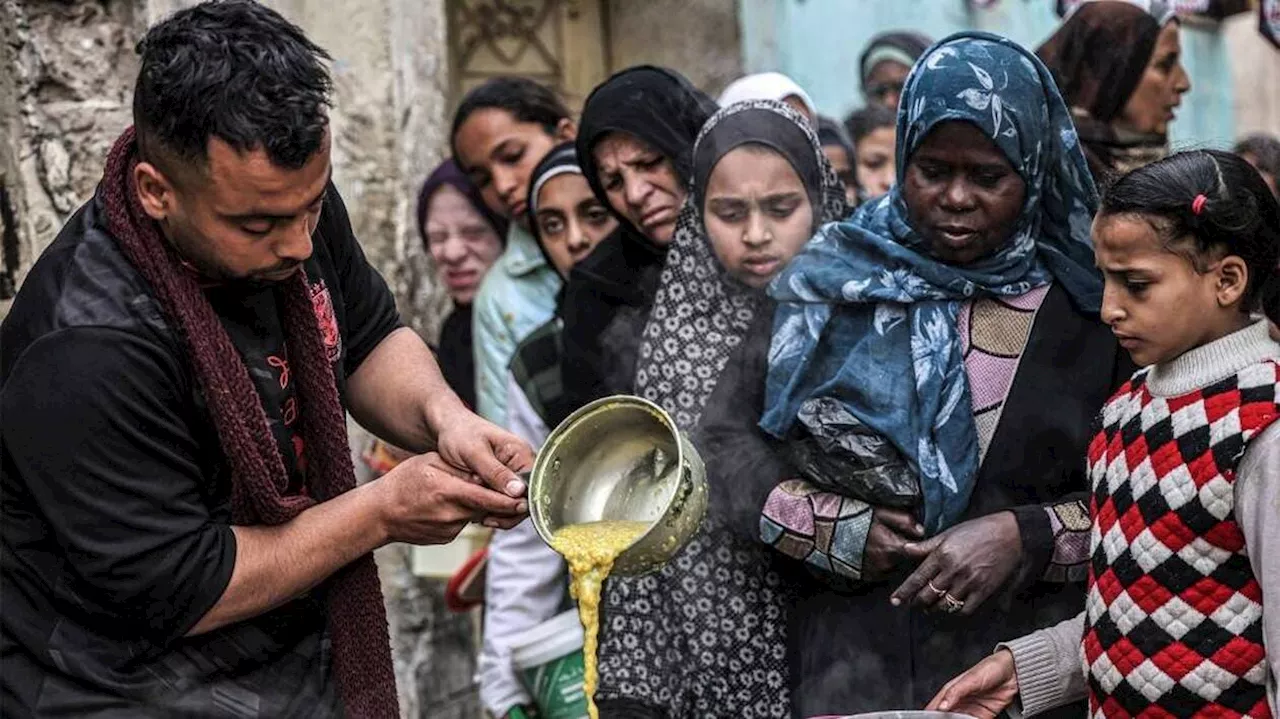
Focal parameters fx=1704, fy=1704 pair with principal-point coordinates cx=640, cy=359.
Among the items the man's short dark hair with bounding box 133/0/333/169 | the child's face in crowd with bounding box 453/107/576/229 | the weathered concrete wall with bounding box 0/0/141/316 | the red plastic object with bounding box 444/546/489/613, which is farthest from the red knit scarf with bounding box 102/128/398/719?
the child's face in crowd with bounding box 453/107/576/229

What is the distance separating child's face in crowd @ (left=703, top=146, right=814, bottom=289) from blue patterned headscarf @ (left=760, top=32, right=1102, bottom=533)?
0.33m

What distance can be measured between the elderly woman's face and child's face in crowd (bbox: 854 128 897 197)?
2.75 m

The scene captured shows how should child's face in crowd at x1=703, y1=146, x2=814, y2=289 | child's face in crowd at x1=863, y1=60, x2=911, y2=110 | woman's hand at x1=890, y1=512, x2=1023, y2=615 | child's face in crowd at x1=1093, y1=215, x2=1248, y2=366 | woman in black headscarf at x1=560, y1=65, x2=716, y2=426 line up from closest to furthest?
child's face in crowd at x1=1093, y1=215, x2=1248, y2=366 → woman's hand at x1=890, y1=512, x2=1023, y2=615 → child's face in crowd at x1=703, y1=146, x2=814, y2=289 → woman in black headscarf at x1=560, y1=65, x2=716, y2=426 → child's face in crowd at x1=863, y1=60, x2=911, y2=110

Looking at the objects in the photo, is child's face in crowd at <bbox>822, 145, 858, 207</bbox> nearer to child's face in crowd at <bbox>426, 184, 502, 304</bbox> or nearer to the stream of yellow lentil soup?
child's face in crowd at <bbox>426, 184, 502, 304</bbox>

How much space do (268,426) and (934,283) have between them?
4.37 ft

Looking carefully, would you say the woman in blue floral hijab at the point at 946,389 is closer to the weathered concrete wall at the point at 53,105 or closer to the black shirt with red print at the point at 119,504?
the black shirt with red print at the point at 119,504

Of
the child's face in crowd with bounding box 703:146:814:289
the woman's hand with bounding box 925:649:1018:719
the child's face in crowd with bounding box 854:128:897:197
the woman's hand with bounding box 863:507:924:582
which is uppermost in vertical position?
the child's face in crowd with bounding box 703:146:814:289

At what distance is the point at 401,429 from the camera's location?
3227mm

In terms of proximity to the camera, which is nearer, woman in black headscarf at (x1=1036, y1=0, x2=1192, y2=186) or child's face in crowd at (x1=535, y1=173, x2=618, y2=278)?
child's face in crowd at (x1=535, y1=173, x2=618, y2=278)

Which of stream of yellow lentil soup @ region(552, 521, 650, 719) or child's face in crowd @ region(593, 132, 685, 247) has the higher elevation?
child's face in crowd @ region(593, 132, 685, 247)

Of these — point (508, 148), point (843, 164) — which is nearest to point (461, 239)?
point (508, 148)

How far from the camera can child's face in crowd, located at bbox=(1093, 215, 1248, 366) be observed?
283cm

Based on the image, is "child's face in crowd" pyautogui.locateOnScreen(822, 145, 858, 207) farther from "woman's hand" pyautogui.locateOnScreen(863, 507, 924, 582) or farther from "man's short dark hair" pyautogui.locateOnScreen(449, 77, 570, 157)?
"woman's hand" pyautogui.locateOnScreen(863, 507, 924, 582)

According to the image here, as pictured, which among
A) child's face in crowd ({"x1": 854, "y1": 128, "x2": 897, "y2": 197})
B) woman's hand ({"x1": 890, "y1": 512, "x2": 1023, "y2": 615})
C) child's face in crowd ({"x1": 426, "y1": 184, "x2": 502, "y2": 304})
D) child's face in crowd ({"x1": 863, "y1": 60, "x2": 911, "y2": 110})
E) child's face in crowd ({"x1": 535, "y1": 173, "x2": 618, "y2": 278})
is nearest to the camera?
woman's hand ({"x1": 890, "y1": 512, "x2": 1023, "y2": 615})
